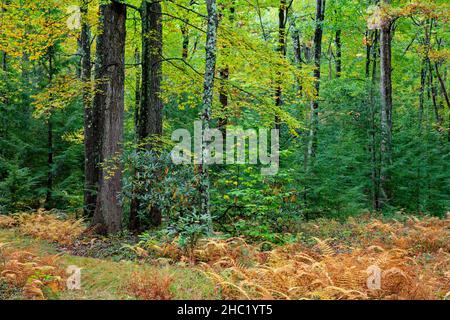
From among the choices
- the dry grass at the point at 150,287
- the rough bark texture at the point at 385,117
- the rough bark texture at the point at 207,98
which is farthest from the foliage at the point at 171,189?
the rough bark texture at the point at 385,117

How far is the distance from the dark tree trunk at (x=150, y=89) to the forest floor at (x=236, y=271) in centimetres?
124

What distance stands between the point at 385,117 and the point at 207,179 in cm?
877

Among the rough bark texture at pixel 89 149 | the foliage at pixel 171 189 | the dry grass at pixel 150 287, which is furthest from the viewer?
the rough bark texture at pixel 89 149

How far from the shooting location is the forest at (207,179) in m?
6.55

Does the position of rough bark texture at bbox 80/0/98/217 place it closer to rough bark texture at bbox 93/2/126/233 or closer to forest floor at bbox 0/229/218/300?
rough bark texture at bbox 93/2/126/233

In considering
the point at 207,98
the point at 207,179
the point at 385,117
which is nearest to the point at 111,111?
the point at 207,98

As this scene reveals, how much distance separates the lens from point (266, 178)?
1078 centimetres

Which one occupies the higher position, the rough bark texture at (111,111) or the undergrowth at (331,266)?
the rough bark texture at (111,111)

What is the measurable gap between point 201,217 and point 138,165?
217 centimetres

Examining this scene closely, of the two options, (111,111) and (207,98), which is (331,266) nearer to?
(207,98)

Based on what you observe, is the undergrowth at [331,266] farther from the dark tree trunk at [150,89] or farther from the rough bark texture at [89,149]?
the rough bark texture at [89,149]

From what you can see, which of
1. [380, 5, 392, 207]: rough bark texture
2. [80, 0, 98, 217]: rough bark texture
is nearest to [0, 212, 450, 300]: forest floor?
[80, 0, 98, 217]: rough bark texture

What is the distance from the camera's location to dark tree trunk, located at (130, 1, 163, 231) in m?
11.0

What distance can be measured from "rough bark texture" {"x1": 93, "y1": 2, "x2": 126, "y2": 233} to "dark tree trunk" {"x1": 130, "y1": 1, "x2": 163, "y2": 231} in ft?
1.73
